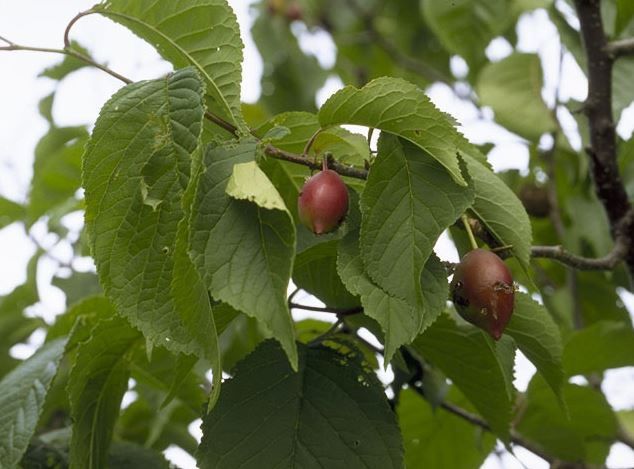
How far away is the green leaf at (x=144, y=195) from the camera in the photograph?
771 mm

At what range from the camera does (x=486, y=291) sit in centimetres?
80

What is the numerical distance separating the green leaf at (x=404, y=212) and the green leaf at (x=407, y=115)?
0.02m

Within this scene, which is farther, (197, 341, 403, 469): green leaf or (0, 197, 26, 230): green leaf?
(0, 197, 26, 230): green leaf

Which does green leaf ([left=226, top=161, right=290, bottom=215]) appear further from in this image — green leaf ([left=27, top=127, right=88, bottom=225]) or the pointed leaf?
green leaf ([left=27, top=127, right=88, bottom=225])

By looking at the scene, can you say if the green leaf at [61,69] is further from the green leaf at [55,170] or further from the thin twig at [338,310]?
the thin twig at [338,310]

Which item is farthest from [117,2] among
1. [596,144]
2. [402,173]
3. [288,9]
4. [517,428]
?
[288,9]

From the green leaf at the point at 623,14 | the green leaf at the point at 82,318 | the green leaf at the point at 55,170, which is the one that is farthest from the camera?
the green leaf at the point at 55,170

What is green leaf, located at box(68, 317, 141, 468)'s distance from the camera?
38.7 inches

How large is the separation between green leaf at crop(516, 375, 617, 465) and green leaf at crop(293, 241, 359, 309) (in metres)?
0.60

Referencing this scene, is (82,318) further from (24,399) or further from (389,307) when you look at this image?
(389,307)

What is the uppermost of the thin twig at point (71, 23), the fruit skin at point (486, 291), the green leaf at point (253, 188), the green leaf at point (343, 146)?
the thin twig at point (71, 23)

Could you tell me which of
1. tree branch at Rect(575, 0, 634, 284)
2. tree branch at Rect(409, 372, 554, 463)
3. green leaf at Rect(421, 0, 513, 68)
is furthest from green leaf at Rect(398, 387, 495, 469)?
green leaf at Rect(421, 0, 513, 68)

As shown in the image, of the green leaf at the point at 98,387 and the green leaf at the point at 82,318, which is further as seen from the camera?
the green leaf at the point at 82,318

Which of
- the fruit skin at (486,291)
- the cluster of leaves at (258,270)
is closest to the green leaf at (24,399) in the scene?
the cluster of leaves at (258,270)
